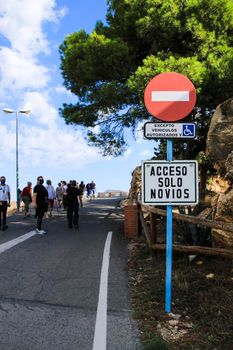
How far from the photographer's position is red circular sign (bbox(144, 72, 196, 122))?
5820 mm

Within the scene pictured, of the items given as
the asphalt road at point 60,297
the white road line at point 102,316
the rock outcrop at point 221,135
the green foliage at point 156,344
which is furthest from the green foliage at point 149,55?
the green foliage at point 156,344

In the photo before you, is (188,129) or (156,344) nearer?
(156,344)

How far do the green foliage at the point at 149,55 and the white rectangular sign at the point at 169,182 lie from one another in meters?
11.1

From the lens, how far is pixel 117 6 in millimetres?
19969

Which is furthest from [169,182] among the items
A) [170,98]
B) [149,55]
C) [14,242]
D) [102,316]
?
[149,55]

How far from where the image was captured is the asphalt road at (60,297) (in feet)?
15.6

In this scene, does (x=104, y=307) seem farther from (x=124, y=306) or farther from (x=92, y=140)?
(x=92, y=140)

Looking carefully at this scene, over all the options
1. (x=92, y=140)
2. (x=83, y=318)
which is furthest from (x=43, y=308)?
(x=92, y=140)

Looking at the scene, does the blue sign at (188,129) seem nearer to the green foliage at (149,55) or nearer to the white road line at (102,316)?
the white road line at (102,316)

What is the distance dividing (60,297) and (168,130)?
2886mm

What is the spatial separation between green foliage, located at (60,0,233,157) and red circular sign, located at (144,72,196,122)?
426 inches

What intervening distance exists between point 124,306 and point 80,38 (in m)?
16.4

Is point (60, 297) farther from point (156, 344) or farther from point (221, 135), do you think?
point (221, 135)

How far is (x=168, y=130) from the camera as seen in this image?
5852mm
